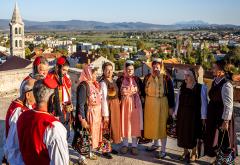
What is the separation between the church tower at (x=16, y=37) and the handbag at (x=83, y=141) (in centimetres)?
4198

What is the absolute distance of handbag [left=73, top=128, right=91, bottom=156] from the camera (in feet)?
15.8

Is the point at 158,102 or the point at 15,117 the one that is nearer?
the point at 15,117

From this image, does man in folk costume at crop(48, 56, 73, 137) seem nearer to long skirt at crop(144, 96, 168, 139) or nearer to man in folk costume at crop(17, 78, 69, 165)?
long skirt at crop(144, 96, 168, 139)

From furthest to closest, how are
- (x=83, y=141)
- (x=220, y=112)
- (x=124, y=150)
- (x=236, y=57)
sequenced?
(x=236, y=57)
(x=124, y=150)
(x=83, y=141)
(x=220, y=112)

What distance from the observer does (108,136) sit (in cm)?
515

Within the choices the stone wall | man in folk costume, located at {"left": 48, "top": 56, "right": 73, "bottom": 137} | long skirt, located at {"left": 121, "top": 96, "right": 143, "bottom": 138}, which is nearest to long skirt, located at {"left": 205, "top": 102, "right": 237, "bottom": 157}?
long skirt, located at {"left": 121, "top": 96, "right": 143, "bottom": 138}

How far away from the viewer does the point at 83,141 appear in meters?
4.82

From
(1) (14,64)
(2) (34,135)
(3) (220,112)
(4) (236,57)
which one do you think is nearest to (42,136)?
(2) (34,135)

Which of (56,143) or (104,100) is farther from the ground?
(56,143)

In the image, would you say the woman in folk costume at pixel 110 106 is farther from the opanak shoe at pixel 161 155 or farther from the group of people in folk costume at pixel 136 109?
the opanak shoe at pixel 161 155

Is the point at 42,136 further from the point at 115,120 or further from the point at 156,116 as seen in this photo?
the point at 156,116

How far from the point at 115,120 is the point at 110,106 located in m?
0.22

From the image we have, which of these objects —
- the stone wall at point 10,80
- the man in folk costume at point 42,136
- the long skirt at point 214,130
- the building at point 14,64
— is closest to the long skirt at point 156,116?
the long skirt at point 214,130

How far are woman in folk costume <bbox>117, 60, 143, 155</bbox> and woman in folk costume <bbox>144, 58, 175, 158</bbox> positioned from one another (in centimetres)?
12
